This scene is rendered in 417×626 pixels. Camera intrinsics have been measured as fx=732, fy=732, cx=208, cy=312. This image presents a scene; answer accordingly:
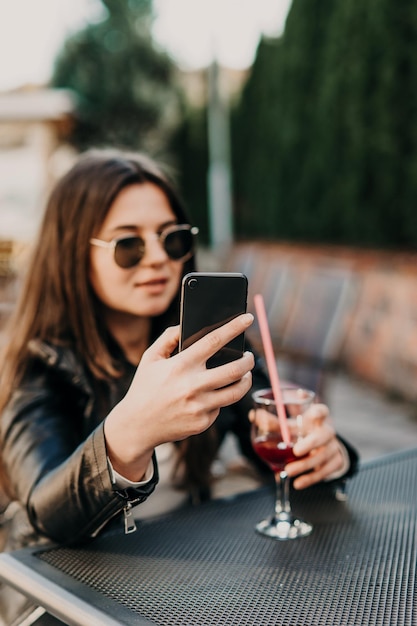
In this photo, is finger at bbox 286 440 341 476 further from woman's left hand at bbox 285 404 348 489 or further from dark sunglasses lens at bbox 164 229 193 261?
dark sunglasses lens at bbox 164 229 193 261

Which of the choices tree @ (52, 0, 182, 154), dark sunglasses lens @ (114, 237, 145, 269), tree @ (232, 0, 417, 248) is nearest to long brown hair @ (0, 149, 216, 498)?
dark sunglasses lens @ (114, 237, 145, 269)

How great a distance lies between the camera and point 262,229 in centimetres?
1154

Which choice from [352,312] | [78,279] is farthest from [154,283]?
[352,312]

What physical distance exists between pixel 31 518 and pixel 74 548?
0.50 ft

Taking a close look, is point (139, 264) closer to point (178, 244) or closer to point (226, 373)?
point (178, 244)

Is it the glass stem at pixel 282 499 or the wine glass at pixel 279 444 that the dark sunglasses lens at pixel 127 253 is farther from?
the glass stem at pixel 282 499

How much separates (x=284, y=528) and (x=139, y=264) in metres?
0.70

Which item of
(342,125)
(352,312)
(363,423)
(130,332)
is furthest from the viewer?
(342,125)

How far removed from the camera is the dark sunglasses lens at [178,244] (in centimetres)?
177

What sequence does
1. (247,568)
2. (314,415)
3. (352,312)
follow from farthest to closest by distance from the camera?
(352,312) < (314,415) < (247,568)

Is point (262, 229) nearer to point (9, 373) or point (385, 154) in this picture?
point (385, 154)

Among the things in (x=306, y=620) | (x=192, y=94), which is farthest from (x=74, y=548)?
(x=192, y=94)

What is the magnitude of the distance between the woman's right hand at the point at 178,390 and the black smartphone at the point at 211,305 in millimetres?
29

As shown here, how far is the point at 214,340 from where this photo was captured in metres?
1.03
